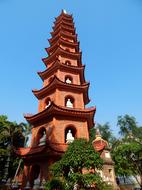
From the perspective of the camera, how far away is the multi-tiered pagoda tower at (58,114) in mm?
11711

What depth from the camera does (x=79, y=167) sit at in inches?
336

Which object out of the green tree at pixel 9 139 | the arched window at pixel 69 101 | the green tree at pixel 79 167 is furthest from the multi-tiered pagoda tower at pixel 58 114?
the green tree at pixel 9 139

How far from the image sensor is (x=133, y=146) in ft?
79.9

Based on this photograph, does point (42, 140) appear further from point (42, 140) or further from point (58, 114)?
point (58, 114)

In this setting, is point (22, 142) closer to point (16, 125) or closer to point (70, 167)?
point (16, 125)

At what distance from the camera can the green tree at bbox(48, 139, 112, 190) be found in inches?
319

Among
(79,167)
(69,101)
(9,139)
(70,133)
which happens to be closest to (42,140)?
(70,133)

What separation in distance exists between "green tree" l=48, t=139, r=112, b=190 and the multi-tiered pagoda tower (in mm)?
2084

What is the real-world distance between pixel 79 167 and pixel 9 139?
1693cm

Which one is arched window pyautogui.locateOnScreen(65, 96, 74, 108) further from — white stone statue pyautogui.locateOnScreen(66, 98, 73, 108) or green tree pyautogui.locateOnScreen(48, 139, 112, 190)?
green tree pyautogui.locateOnScreen(48, 139, 112, 190)

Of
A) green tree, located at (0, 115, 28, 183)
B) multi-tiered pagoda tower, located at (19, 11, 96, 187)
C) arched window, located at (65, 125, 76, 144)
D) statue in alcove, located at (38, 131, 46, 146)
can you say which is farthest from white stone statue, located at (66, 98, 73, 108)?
green tree, located at (0, 115, 28, 183)

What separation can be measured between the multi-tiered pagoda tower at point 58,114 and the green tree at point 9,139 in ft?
28.2

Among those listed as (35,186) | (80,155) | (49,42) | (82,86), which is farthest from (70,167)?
(49,42)

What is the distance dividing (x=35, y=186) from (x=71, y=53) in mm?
11393
